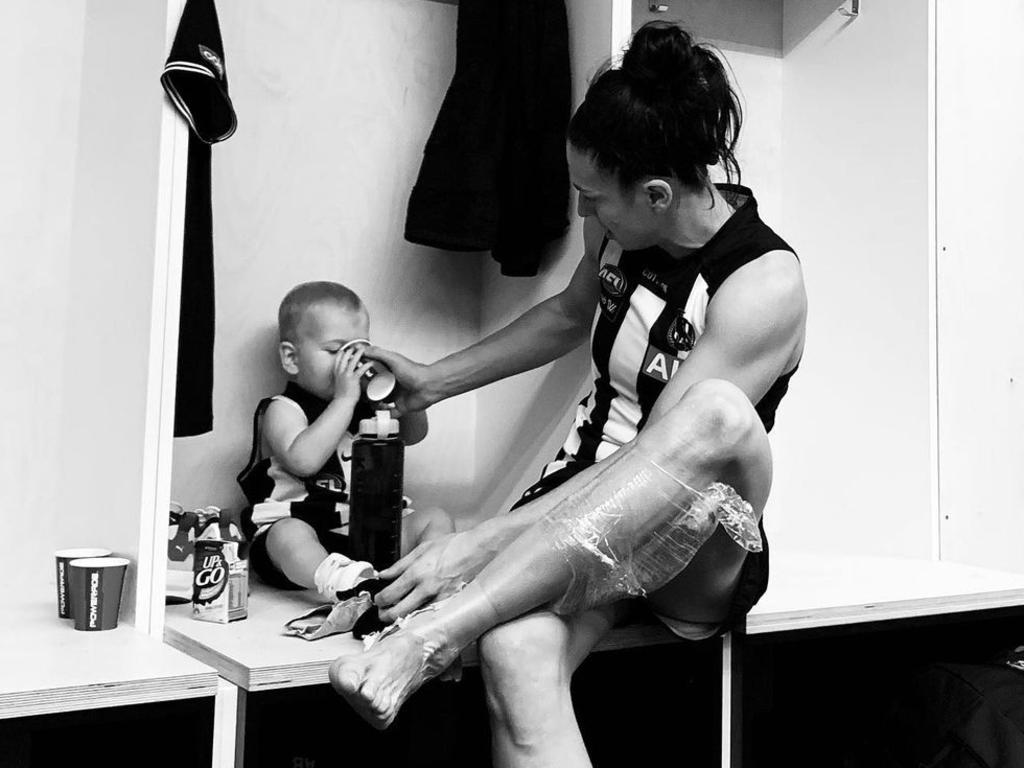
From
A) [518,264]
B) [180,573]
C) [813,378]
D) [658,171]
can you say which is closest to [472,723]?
[180,573]

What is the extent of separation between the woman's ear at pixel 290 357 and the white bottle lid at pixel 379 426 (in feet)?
0.73

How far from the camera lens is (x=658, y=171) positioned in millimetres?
1440

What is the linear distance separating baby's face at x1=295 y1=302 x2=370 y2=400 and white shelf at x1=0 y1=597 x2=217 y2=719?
59 centimetres

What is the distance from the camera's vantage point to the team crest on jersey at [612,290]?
5.20 ft

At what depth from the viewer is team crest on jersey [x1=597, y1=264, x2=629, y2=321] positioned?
1586 mm

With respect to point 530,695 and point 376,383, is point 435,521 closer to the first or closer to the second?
point 376,383

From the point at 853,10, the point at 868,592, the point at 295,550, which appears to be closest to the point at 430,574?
the point at 295,550

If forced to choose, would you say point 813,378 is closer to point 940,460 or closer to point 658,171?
point 940,460

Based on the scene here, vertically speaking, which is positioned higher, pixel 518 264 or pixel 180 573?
pixel 518 264

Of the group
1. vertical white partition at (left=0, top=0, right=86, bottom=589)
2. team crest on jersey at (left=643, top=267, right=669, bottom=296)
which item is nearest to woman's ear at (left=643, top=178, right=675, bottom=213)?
team crest on jersey at (left=643, top=267, right=669, bottom=296)

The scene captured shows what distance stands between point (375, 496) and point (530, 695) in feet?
1.89

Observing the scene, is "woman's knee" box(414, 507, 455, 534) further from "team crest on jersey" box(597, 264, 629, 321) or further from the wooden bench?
"team crest on jersey" box(597, 264, 629, 321)

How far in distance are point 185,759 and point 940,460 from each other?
140 cm

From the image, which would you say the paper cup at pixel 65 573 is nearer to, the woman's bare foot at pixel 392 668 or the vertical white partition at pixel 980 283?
the woman's bare foot at pixel 392 668
